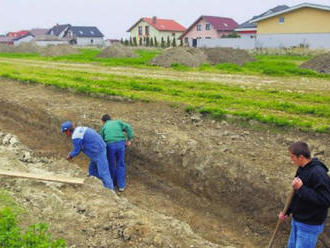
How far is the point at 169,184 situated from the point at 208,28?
47.9 metres

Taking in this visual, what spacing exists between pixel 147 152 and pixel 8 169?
131 inches

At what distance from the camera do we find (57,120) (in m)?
11.6

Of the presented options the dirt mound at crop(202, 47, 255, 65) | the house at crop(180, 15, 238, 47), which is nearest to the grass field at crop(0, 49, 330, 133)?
the dirt mound at crop(202, 47, 255, 65)

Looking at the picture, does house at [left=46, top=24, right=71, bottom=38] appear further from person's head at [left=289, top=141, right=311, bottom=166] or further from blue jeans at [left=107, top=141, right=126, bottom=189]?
person's head at [left=289, top=141, right=311, bottom=166]

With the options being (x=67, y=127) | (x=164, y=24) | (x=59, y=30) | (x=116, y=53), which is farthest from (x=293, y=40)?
(x=59, y=30)

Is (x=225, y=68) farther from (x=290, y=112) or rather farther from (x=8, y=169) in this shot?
(x=8, y=169)

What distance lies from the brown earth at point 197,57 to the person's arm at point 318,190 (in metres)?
19.4

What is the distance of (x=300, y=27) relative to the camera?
34719 mm

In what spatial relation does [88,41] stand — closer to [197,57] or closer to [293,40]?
Answer: [293,40]

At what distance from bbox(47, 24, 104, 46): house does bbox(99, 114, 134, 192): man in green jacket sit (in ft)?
235

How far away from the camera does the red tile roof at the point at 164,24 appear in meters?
61.1

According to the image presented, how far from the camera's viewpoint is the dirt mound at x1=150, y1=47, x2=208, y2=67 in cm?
2338

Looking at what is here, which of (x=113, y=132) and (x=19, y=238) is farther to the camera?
(x=113, y=132)

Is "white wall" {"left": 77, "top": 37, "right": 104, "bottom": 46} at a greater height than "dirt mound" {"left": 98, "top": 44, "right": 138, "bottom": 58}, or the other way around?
"white wall" {"left": 77, "top": 37, "right": 104, "bottom": 46}
